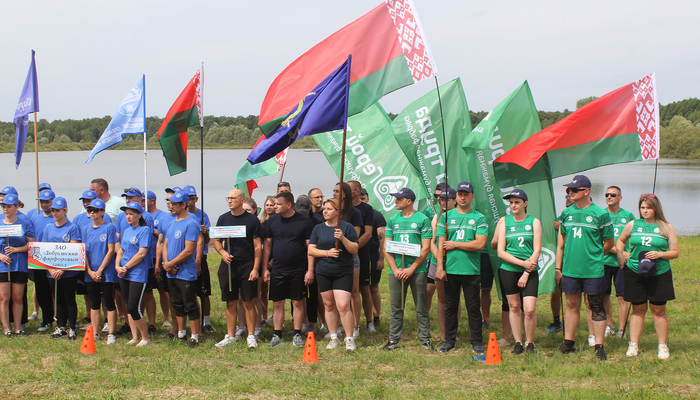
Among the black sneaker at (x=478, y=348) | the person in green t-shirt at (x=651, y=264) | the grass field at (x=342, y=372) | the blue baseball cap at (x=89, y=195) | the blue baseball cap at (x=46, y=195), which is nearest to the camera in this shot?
the grass field at (x=342, y=372)

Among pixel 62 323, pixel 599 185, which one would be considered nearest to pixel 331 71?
pixel 62 323

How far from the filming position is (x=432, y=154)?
26.8ft

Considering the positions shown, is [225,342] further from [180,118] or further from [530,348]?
[530,348]

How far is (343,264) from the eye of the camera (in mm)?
6809

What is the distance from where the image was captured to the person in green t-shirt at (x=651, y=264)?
597cm


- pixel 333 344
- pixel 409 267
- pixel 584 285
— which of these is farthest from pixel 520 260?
pixel 333 344

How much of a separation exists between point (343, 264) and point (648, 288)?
3.42 m

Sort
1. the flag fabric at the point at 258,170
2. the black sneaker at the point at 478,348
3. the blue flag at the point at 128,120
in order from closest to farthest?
the black sneaker at the point at 478,348 → the blue flag at the point at 128,120 → the flag fabric at the point at 258,170

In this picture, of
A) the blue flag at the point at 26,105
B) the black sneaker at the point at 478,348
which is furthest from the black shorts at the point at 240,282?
the blue flag at the point at 26,105

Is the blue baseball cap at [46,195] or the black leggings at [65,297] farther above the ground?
the blue baseball cap at [46,195]

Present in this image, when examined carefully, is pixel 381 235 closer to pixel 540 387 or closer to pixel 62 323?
pixel 540 387

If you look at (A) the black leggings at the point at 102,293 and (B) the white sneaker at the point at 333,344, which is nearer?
(B) the white sneaker at the point at 333,344

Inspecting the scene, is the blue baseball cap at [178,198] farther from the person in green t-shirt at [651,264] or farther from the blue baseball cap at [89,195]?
the person in green t-shirt at [651,264]

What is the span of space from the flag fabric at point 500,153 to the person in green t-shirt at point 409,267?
1.15m
